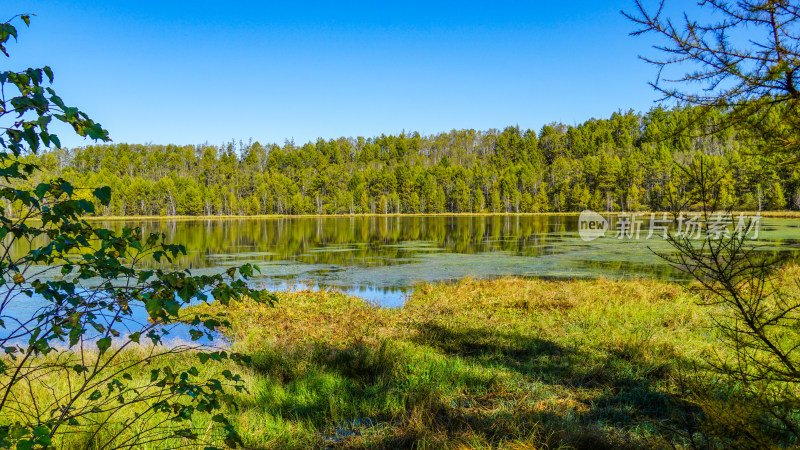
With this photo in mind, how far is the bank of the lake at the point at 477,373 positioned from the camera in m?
4.18

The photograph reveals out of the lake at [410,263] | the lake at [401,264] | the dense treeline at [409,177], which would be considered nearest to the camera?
the lake at [401,264]

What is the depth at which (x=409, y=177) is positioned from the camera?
115938 mm

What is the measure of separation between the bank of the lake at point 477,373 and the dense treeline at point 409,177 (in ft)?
236

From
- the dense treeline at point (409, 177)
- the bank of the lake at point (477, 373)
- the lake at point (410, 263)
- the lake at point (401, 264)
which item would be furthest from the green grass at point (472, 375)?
the dense treeline at point (409, 177)

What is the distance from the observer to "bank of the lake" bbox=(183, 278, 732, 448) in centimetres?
418

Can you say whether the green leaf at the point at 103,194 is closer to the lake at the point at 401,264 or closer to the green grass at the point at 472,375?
the green grass at the point at 472,375

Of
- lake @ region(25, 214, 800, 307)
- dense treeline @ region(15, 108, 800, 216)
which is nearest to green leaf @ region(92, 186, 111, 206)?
lake @ region(25, 214, 800, 307)

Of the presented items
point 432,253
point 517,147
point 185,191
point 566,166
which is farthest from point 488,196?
point 432,253

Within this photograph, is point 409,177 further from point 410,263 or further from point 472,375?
point 472,375

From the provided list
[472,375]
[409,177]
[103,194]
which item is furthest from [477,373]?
[409,177]

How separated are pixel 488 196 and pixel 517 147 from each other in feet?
172

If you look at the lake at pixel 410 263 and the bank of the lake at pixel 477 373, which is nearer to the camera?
the bank of the lake at pixel 477 373

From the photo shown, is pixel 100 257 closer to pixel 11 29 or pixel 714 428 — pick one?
pixel 11 29

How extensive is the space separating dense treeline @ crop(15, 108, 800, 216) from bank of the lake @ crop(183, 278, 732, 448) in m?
71.8
